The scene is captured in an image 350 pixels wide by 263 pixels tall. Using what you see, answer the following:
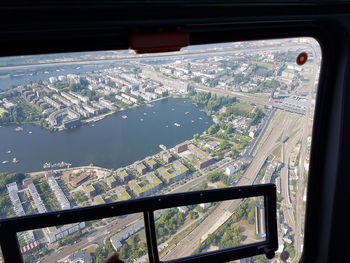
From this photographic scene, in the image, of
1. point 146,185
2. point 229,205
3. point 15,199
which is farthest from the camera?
point 229,205

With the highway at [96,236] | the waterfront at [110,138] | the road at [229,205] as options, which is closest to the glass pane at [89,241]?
the highway at [96,236]

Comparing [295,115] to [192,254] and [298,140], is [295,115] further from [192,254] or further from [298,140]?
Answer: [192,254]

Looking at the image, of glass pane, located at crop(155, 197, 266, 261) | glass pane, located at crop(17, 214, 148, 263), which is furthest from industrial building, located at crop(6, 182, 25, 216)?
glass pane, located at crop(155, 197, 266, 261)

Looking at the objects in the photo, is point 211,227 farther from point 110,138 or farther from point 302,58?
point 302,58

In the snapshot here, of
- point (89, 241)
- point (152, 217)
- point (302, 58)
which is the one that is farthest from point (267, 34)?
point (89, 241)

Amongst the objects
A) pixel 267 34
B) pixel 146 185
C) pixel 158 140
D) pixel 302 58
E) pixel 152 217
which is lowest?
pixel 152 217

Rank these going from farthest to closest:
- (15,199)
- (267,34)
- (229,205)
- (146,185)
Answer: (229,205) < (146,185) < (267,34) < (15,199)
